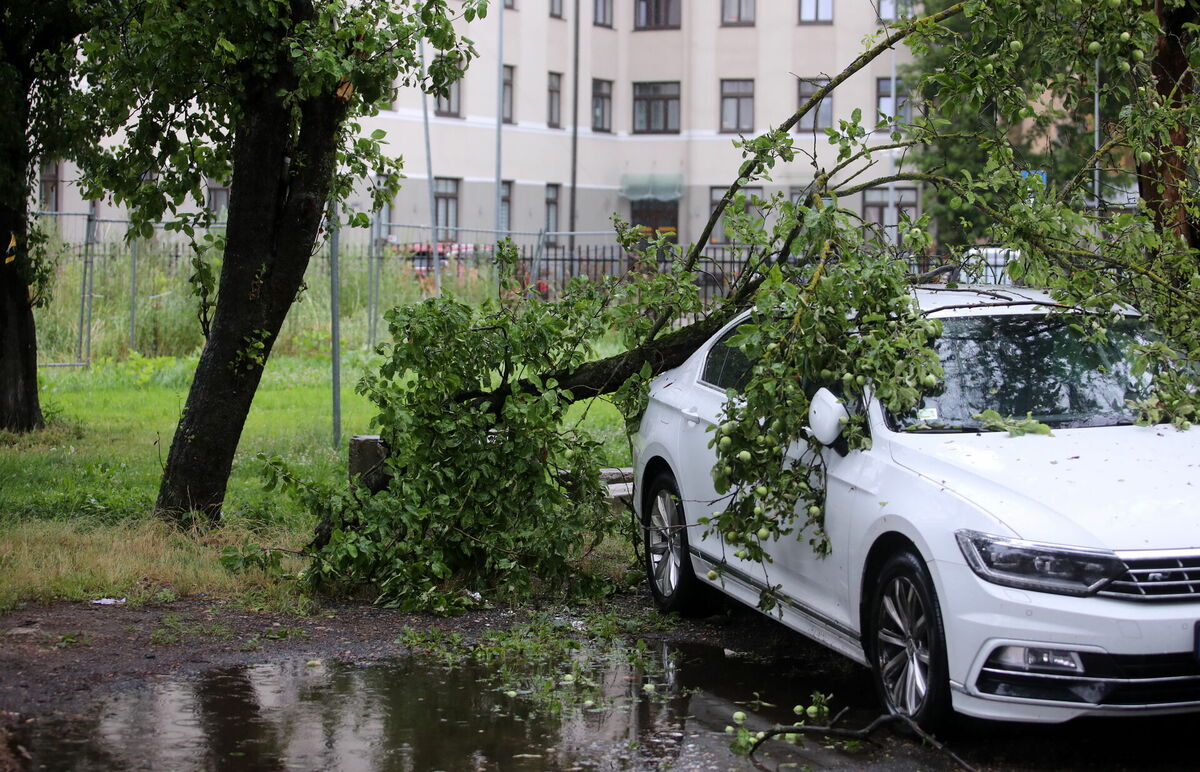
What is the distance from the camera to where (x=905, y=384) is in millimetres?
5414

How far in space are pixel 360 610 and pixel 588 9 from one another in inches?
1518

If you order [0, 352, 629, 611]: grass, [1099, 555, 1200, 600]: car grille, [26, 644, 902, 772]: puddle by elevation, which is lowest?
[26, 644, 902, 772]: puddle

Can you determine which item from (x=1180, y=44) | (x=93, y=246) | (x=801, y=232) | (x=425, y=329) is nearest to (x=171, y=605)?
(x=425, y=329)

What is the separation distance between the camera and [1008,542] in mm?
4543

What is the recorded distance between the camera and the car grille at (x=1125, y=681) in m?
4.39

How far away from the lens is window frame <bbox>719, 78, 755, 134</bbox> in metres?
43.7

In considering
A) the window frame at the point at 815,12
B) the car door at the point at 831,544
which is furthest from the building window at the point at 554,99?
the car door at the point at 831,544

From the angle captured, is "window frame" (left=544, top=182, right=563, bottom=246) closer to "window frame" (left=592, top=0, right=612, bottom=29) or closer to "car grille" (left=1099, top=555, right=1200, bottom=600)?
"window frame" (left=592, top=0, right=612, bottom=29)

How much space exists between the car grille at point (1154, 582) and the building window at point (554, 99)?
3952 cm

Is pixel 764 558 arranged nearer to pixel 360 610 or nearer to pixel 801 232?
pixel 801 232

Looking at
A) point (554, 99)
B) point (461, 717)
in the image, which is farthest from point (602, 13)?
point (461, 717)

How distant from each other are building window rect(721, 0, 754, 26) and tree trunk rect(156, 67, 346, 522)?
36878 millimetres

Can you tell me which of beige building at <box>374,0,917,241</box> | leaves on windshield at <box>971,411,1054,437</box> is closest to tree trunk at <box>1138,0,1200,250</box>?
leaves on windshield at <box>971,411,1054,437</box>

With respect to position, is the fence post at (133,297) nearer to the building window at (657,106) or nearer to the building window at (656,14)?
the building window at (657,106)
